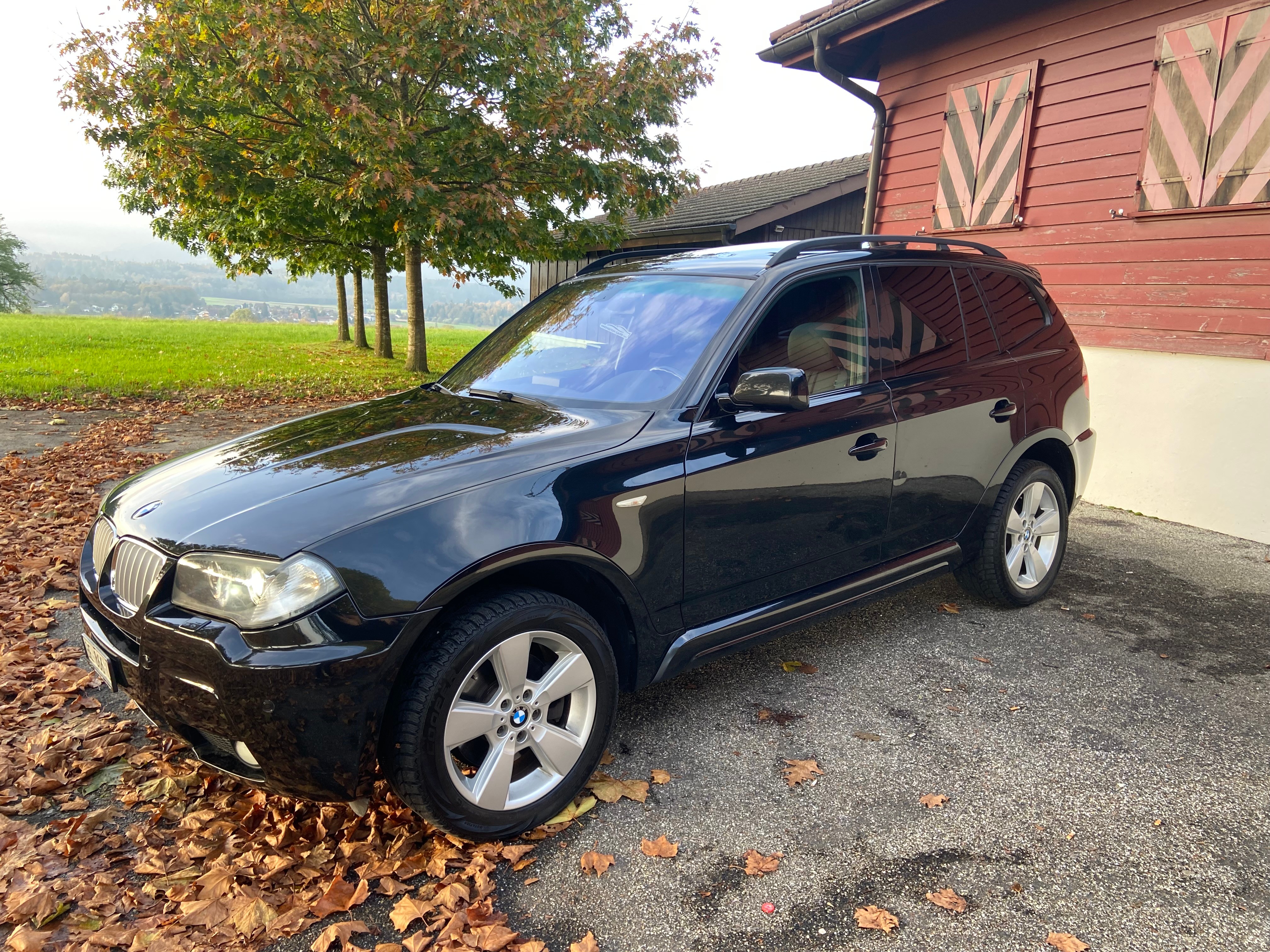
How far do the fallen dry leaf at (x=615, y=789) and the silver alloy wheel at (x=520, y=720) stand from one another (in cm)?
23

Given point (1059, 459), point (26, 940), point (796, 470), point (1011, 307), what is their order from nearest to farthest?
1. point (26, 940)
2. point (796, 470)
3. point (1011, 307)
4. point (1059, 459)

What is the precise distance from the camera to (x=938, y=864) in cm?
251

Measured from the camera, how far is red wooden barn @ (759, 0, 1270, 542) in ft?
20.4

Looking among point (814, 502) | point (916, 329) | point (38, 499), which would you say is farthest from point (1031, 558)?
point (38, 499)

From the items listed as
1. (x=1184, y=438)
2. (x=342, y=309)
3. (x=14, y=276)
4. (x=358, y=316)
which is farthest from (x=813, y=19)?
(x=14, y=276)

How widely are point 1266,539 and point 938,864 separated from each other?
5314 mm

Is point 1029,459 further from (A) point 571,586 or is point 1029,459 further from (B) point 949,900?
(A) point 571,586

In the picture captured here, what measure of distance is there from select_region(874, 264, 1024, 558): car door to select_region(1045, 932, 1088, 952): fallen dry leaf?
67.6 inches

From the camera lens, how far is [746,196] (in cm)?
1867

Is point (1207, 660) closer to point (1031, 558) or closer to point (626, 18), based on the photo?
point (1031, 558)

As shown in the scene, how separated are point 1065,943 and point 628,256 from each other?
129 inches

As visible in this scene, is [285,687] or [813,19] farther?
[813,19]

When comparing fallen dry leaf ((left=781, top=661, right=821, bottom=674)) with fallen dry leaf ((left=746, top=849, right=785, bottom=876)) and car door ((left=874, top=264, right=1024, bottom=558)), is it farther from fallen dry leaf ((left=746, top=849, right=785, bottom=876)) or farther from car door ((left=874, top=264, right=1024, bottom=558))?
fallen dry leaf ((left=746, top=849, right=785, bottom=876))

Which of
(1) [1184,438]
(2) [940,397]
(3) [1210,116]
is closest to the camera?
(2) [940,397]
